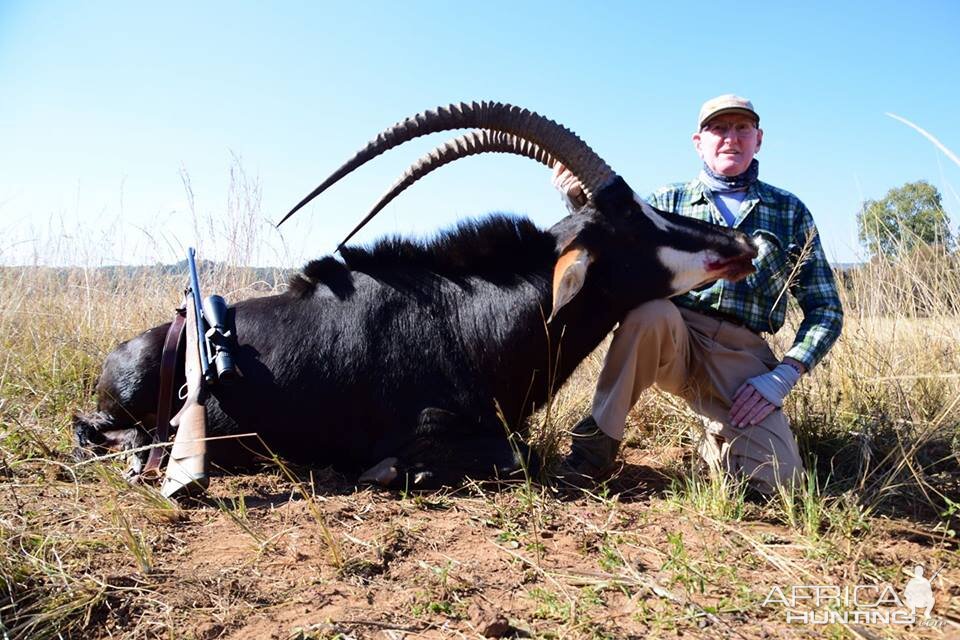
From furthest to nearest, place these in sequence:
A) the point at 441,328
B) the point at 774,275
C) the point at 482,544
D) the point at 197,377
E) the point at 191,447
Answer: the point at 774,275
the point at 441,328
the point at 197,377
the point at 191,447
the point at 482,544

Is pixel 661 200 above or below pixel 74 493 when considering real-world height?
above

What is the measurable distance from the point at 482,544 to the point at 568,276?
5.21ft

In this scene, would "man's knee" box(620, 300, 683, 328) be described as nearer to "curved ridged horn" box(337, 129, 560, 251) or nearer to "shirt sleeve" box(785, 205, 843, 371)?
"shirt sleeve" box(785, 205, 843, 371)

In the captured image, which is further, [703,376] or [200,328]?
[703,376]

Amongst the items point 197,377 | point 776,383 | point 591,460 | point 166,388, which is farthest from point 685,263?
point 166,388

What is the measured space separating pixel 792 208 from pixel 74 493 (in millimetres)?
4575

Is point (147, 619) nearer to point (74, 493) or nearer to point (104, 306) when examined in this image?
point (74, 493)

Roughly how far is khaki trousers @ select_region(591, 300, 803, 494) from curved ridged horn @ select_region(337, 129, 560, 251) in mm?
1312

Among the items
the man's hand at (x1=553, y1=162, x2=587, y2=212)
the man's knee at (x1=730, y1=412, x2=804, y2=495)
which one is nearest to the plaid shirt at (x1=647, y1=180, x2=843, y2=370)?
the man's knee at (x1=730, y1=412, x2=804, y2=495)

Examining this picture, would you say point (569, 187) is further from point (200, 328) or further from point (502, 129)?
point (200, 328)

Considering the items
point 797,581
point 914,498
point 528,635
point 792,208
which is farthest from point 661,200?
point 528,635

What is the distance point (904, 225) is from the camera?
582 cm

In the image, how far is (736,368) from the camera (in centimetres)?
414

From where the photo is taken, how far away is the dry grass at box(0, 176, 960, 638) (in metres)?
2.24
